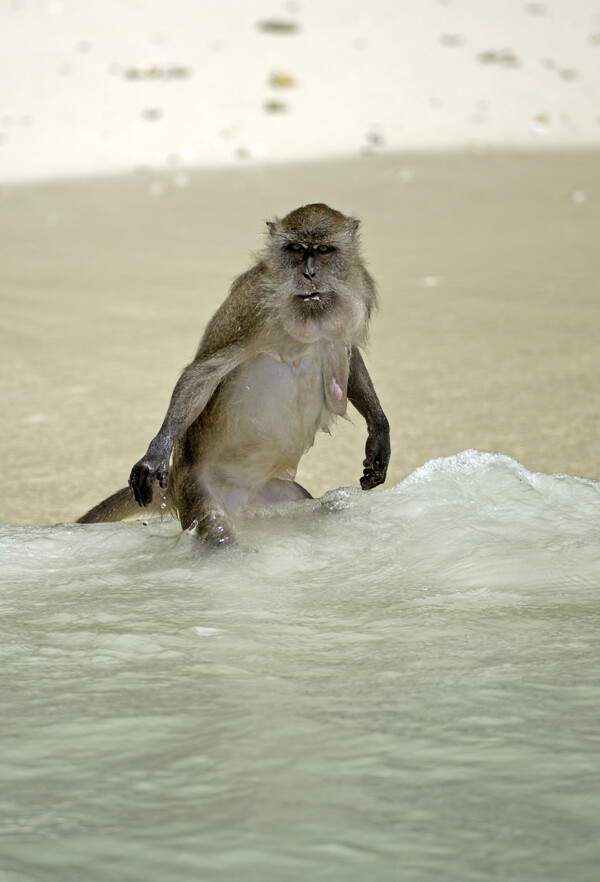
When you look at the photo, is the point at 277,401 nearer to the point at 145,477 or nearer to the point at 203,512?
the point at 203,512

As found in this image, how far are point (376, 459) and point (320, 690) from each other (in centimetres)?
133

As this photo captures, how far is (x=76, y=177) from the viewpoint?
34.2 feet

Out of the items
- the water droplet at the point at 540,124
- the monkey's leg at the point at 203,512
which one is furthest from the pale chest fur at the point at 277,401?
the water droplet at the point at 540,124

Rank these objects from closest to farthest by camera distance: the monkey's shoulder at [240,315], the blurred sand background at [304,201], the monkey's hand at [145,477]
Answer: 1. the monkey's hand at [145,477]
2. the monkey's shoulder at [240,315]
3. the blurred sand background at [304,201]

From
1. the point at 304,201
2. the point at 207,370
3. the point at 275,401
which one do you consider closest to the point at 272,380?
the point at 275,401

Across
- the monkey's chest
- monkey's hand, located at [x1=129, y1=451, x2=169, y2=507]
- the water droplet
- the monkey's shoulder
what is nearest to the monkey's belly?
the monkey's chest

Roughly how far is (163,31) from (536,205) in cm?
505

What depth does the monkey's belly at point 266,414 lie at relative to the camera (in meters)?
3.69

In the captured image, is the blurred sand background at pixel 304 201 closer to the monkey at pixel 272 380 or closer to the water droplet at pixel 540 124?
the water droplet at pixel 540 124

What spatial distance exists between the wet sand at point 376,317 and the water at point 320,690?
78 centimetres

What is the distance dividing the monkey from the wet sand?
27.8 inches

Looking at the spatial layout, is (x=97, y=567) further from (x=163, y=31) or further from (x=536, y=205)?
(x=163, y=31)

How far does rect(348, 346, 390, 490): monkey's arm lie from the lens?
3842mm

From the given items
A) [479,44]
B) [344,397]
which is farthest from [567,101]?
[344,397]
